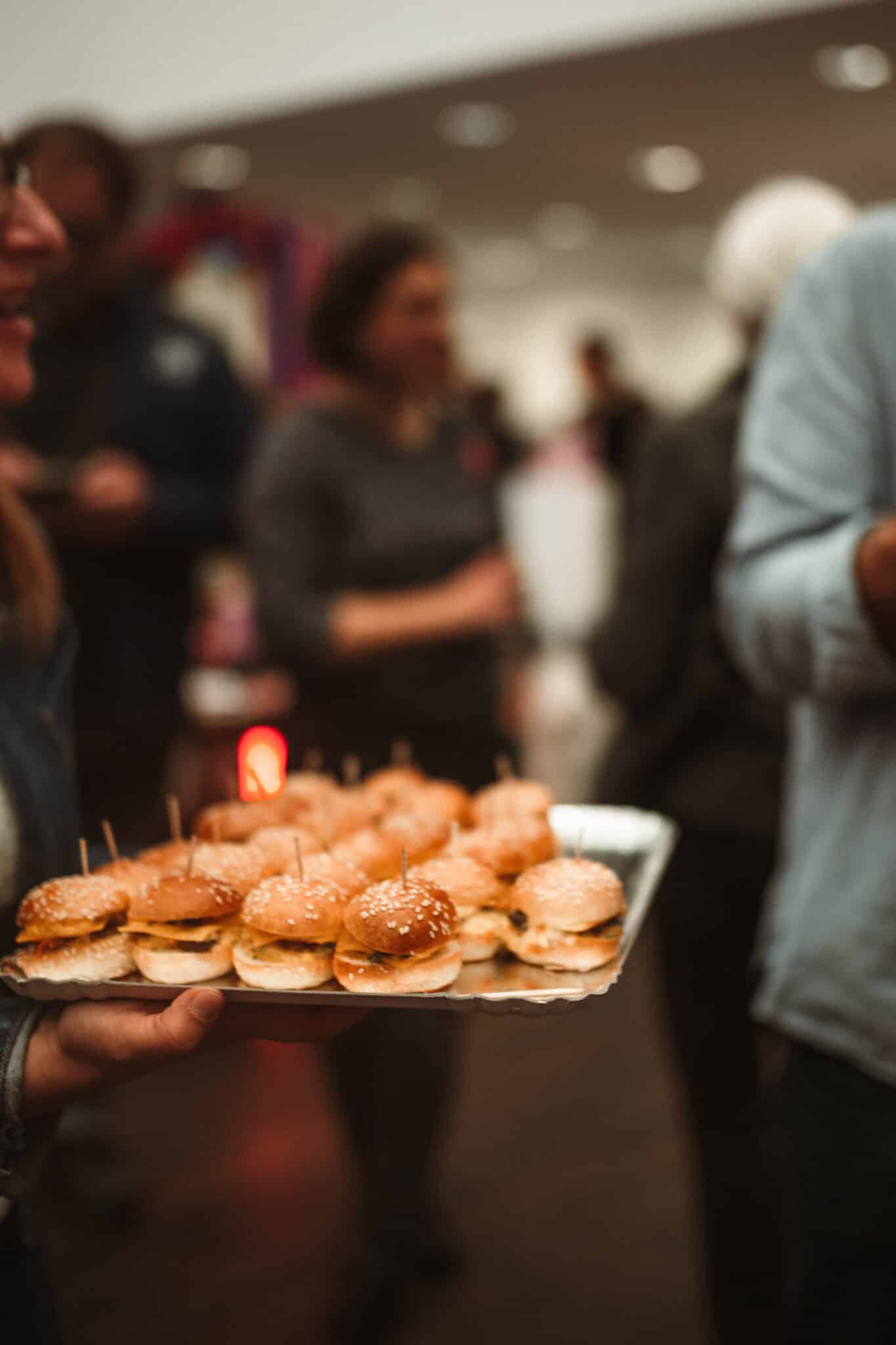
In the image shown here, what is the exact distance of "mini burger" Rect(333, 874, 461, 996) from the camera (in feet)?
3.48

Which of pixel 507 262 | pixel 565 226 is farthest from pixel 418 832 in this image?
pixel 507 262

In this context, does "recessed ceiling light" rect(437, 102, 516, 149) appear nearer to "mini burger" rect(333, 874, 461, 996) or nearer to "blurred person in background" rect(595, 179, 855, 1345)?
"blurred person in background" rect(595, 179, 855, 1345)

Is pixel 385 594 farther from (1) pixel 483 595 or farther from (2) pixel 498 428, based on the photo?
(2) pixel 498 428

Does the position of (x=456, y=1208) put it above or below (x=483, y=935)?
below

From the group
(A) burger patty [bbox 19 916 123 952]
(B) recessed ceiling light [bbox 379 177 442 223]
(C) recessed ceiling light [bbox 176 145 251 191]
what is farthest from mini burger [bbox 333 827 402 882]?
(B) recessed ceiling light [bbox 379 177 442 223]

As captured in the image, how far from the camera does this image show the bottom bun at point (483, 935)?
1.18 meters

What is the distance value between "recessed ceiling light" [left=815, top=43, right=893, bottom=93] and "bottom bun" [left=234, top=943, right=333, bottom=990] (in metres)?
4.13

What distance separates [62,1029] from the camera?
0.99m

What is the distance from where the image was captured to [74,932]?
1052 mm

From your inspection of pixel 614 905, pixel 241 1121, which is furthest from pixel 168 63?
pixel 614 905

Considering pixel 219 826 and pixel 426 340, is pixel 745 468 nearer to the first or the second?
pixel 219 826

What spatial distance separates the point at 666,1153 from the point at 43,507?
79.0 inches

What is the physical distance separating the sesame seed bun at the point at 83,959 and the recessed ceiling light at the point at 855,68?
4.20 meters

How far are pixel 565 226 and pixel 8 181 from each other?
9785 mm
